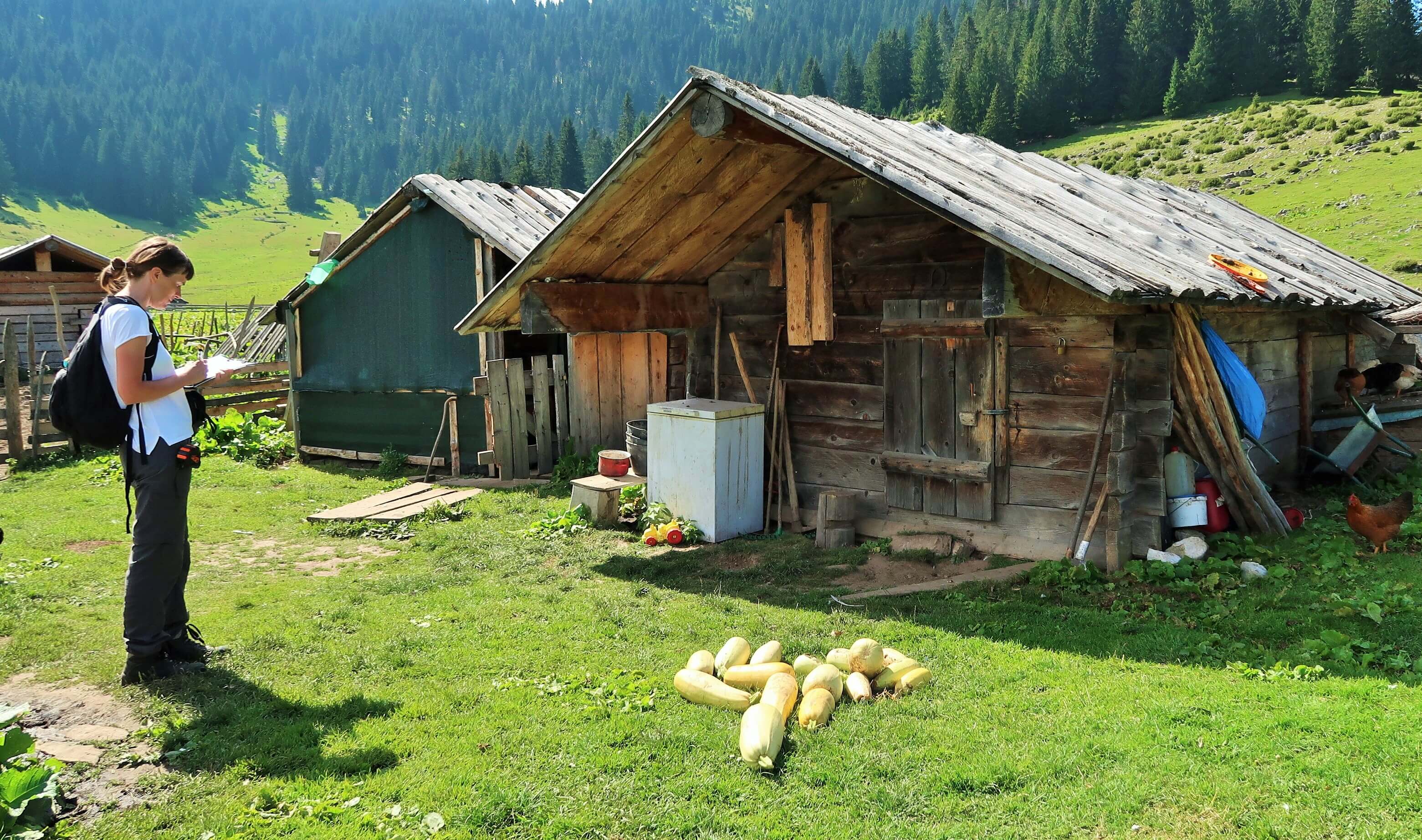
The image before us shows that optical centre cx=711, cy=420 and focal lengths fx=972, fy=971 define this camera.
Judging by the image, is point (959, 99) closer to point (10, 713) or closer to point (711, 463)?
point (711, 463)

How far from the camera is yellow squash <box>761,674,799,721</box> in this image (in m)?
5.03

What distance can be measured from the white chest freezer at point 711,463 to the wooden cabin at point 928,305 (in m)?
0.57

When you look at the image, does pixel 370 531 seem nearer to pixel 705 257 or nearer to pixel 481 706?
pixel 705 257

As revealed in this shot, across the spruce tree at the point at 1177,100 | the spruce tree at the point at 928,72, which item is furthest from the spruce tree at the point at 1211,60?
the spruce tree at the point at 928,72

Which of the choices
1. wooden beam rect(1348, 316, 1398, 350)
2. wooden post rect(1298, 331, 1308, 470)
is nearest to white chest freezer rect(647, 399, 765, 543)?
wooden post rect(1298, 331, 1308, 470)

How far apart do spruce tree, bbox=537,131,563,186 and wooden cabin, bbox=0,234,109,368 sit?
68495 millimetres

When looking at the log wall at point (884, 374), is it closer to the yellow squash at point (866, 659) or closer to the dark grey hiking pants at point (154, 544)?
the yellow squash at point (866, 659)

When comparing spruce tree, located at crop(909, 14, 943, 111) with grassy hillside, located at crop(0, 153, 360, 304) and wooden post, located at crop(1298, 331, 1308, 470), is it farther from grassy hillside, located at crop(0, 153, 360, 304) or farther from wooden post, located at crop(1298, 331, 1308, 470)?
wooden post, located at crop(1298, 331, 1308, 470)

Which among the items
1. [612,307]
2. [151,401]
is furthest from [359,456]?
[151,401]

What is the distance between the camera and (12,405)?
46.2ft

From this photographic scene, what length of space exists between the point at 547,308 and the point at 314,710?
4785 millimetres

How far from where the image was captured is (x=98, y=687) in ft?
19.0

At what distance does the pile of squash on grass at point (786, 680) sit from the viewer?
16.5 ft

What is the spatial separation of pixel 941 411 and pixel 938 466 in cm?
51
